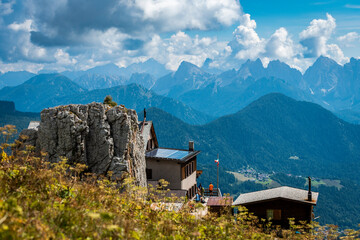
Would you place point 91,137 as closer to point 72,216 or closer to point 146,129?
point 72,216

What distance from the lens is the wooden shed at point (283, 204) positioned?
29.7m

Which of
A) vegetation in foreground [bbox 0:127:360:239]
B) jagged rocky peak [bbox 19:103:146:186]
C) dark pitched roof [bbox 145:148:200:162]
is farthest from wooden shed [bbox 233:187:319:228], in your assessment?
vegetation in foreground [bbox 0:127:360:239]

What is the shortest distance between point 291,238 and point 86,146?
16.7m

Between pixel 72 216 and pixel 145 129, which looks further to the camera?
pixel 145 129

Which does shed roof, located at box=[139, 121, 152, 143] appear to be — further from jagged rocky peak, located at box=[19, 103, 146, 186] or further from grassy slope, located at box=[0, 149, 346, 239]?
grassy slope, located at box=[0, 149, 346, 239]

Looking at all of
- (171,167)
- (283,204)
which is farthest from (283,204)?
(171,167)

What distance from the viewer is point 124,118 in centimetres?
2402

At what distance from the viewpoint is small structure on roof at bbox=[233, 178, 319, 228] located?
97.4ft

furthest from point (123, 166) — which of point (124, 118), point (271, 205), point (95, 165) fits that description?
point (271, 205)

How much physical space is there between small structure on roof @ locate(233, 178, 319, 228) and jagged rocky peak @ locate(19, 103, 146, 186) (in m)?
13.6

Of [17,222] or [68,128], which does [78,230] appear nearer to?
[17,222]

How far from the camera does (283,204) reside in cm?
3078

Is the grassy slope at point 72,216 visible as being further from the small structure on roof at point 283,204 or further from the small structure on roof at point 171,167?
the small structure on roof at point 171,167

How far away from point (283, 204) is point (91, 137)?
787 inches
